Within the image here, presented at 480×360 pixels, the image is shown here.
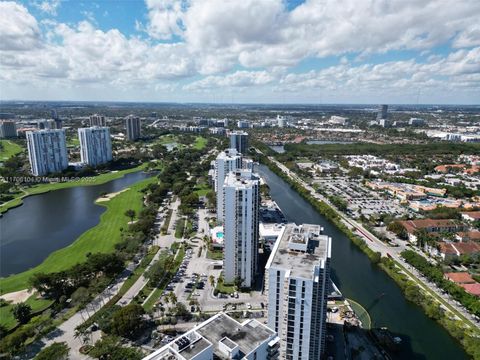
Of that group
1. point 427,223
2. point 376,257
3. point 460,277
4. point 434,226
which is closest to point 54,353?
point 376,257

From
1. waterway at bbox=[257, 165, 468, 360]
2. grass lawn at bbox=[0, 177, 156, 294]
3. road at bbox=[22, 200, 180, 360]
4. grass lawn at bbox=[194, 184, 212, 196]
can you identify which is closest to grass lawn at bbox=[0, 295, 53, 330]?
grass lawn at bbox=[0, 177, 156, 294]

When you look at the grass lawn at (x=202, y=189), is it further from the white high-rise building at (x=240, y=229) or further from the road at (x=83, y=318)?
the white high-rise building at (x=240, y=229)

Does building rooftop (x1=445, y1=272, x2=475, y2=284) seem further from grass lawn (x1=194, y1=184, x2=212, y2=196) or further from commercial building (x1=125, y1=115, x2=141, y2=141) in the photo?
commercial building (x1=125, y1=115, x2=141, y2=141)

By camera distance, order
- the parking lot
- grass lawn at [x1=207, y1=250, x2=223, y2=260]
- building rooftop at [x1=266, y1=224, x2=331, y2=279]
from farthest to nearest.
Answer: the parking lot < grass lawn at [x1=207, y1=250, x2=223, y2=260] < building rooftop at [x1=266, y1=224, x2=331, y2=279]

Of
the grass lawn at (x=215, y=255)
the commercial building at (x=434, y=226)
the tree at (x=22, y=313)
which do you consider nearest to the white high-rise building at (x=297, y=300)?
the grass lawn at (x=215, y=255)

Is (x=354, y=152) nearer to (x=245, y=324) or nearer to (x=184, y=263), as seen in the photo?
(x=184, y=263)

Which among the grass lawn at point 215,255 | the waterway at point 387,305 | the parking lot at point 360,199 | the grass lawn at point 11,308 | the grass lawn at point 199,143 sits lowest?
the waterway at point 387,305

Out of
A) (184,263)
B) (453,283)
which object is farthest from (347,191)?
(184,263)
